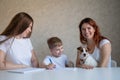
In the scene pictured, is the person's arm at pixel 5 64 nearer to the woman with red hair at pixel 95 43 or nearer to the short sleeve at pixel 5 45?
the short sleeve at pixel 5 45

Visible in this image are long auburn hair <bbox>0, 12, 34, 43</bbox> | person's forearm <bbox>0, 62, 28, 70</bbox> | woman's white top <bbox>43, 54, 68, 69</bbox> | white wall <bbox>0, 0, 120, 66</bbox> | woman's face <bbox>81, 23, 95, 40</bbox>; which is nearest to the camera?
Answer: person's forearm <bbox>0, 62, 28, 70</bbox>

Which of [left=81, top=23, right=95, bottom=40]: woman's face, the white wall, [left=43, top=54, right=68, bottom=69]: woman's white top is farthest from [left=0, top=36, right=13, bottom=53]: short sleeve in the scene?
the white wall

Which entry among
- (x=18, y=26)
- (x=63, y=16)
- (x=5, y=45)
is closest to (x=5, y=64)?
(x=5, y=45)

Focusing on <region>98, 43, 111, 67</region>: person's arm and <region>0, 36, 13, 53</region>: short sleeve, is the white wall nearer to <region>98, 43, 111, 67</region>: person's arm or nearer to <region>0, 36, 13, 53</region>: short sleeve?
Result: <region>98, 43, 111, 67</region>: person's arm

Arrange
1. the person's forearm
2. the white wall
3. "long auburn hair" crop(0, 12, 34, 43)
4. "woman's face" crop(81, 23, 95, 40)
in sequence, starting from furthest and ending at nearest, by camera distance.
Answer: the white wall, "woman's face" crop(81, 23, 95, 40), "long auburn hair" crop(0, 12, 34, 43), the person's forearm

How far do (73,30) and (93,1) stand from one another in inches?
18.1

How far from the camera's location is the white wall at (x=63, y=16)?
281 cm

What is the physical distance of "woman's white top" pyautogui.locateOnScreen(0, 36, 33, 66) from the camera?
186 cm

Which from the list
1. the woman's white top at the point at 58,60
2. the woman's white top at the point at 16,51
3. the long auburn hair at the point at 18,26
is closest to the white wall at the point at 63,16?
the woman's white top at the point at 58,60

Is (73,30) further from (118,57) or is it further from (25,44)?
(25,44)

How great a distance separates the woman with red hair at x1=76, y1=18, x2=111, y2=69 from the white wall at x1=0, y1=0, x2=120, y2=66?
68 cm

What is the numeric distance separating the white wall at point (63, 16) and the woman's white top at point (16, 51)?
32.5 inches

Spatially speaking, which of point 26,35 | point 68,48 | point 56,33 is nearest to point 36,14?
point 56,33

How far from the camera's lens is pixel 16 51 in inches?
75.4
